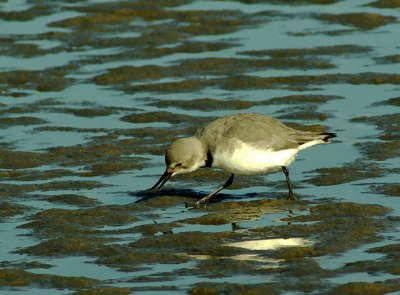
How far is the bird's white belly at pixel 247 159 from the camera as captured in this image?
13.9 metres

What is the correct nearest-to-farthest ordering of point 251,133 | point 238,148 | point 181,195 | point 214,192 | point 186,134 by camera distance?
point 238,148 < point 251,133 < point 214,192 < point 181,195 < point 186,134

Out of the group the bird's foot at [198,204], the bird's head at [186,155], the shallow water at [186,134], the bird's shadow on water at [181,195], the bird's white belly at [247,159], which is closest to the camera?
the shallow water at [186,134]

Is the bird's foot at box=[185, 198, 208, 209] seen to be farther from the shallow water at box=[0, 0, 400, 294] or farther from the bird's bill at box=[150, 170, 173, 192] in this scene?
the bird's bill at box=[150, 170, 173, 192]

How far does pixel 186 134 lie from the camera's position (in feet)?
60.4

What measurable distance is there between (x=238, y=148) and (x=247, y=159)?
0.66 feet

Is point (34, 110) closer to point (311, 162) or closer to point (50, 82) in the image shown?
point (50, 82)

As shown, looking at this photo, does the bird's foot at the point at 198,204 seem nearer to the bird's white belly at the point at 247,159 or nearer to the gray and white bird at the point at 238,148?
the gray and white bird at the point at 238,148

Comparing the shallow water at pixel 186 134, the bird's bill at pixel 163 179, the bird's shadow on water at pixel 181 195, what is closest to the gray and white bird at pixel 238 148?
the bird's bill at pixel 163 179

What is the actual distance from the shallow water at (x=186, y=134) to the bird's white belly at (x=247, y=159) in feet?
1.82

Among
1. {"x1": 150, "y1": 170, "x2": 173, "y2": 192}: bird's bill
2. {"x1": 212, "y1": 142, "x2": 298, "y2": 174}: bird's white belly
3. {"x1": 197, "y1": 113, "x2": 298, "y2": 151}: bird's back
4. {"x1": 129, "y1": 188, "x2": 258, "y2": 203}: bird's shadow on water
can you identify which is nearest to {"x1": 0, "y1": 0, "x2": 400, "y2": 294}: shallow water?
{"x1": 129, "y1": 188, "x2": 258, "y2": 203}: bird's shadow on water

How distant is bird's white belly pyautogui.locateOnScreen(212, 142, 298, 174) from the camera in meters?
13.9

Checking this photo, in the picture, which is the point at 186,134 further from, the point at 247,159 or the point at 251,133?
the point at 247,159

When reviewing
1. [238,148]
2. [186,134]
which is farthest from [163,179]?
[186,134]

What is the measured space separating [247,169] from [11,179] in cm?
423
